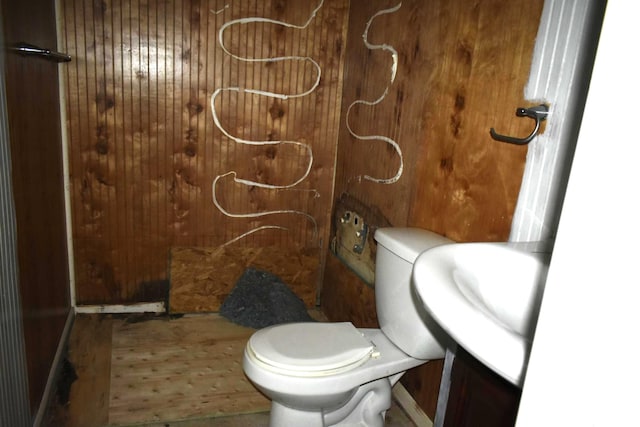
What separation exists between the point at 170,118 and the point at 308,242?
106cm

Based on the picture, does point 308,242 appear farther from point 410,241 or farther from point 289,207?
point 410,241

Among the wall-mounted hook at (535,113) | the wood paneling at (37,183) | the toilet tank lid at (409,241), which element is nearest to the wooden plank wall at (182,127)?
the wood paneling at (37,183)

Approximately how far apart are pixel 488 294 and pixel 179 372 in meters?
1.68

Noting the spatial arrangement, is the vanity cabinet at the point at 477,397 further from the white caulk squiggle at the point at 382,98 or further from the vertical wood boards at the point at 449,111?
the white caulk squiggle at the point at 382,98

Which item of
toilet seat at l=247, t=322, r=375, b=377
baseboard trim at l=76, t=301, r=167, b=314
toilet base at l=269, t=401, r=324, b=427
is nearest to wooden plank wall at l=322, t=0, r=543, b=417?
toilet seat at l=247, t=322, r=375, b=377

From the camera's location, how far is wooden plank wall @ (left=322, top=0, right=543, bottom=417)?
1412 mm

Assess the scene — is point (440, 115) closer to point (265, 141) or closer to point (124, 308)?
point (265, 141)

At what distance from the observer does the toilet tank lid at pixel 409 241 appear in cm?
Result: 153

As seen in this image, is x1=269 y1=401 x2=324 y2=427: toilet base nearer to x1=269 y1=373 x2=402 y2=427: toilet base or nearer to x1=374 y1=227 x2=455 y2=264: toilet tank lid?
x1=269 y1=373 x2=402 y2=427: toilet base

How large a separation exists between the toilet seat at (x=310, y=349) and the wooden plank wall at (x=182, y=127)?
1142 mm

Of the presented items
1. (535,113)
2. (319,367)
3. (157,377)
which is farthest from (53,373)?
(535,113)

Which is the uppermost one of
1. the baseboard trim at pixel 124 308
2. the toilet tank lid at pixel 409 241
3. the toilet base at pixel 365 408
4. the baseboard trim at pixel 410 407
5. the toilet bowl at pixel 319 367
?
the toilet tank lid at pixel 409 241

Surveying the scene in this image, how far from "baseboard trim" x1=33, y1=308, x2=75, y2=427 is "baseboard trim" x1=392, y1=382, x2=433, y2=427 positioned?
1424mm

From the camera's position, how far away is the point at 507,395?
1.10 m
